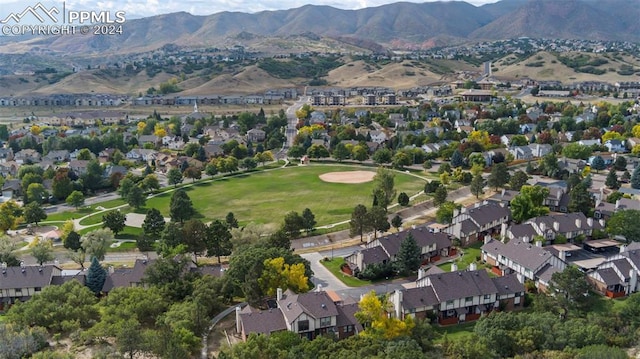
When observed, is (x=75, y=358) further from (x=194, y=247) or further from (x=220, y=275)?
(x=194, y=247)

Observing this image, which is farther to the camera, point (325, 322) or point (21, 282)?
point (21, 282)

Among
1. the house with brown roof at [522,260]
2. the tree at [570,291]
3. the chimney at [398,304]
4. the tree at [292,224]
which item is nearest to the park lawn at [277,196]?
the tree at [292,224]

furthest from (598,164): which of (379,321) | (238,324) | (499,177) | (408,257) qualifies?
(238,324)

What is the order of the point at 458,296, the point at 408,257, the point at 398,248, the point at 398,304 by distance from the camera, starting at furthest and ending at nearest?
1. the point at 398,248
2. the point at 408,257
3. the point at 458,296
4. the point at 398,304

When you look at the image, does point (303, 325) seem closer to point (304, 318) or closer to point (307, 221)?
point (304, 318)

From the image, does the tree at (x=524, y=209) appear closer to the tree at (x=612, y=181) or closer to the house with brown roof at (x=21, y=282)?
the tree at (x=612, y=181)

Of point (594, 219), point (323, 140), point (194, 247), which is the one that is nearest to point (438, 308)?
point (194, 247)
